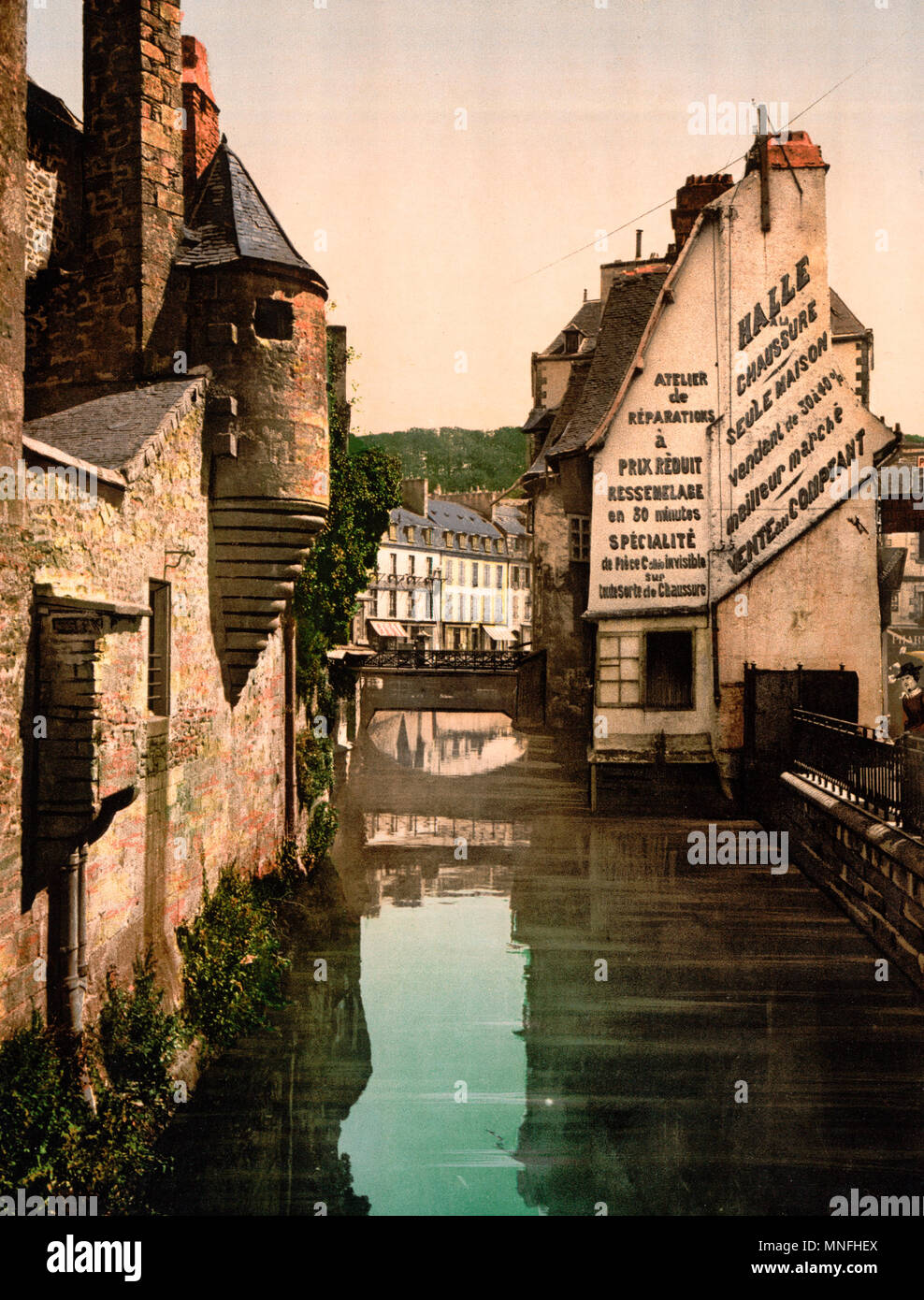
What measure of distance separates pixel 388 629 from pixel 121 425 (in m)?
57.1

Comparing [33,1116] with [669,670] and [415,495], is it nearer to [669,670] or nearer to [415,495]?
[669,670]

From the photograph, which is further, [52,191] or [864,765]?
[864,765]

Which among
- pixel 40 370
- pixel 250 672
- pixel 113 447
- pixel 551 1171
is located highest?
pixel 40 370

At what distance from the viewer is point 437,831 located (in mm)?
28047

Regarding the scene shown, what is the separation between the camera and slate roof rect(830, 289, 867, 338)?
30938mm

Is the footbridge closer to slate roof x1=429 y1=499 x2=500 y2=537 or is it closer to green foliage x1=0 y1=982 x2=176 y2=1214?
green foliage x1=0 y1=982 x2=176 y2=1214

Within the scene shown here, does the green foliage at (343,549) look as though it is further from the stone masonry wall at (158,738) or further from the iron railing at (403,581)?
the iron railing at (403,581)

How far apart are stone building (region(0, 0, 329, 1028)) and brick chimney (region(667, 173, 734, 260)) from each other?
481 inches

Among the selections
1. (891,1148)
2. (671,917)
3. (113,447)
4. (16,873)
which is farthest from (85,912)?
(671,917)

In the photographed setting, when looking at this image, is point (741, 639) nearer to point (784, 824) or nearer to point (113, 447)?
point (784, 824)

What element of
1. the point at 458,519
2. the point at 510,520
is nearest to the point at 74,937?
the point at 458,519

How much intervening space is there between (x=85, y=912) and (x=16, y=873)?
98 cm

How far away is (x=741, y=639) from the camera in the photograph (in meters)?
24.9

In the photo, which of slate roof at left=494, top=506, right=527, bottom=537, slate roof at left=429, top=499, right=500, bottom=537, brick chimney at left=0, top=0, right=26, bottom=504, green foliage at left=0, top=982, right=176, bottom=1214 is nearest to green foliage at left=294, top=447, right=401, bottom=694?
green foliage at left=0, top=982, right=176, bottom=1214
